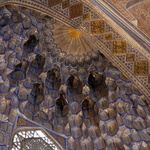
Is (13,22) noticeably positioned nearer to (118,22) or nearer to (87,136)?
(118,22)

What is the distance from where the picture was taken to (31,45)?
716cm

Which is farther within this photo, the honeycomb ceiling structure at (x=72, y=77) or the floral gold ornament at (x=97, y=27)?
the floral gold ornament at (x=97, y=27)

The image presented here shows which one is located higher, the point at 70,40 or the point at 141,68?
the point at 70,40

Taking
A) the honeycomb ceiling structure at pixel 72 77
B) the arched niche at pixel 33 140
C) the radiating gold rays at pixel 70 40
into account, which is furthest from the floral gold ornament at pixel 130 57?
the arched niche at pixel 33 140

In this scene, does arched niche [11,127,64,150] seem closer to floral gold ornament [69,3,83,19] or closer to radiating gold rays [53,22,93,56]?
radiating gold rays [53,22,93,56]

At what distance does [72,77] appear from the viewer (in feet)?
24.9

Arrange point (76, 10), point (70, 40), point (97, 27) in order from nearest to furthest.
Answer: point (76, 10) → point (97, 27) → point (70, 40)

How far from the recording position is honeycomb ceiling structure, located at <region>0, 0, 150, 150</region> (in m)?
6.61

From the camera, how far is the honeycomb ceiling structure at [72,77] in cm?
661

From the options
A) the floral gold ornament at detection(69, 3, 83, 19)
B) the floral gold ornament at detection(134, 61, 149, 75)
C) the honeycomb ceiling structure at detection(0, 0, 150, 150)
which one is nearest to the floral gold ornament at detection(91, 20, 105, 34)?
the honeycomb ceiling structure at detection(0, 0, 150, 150)

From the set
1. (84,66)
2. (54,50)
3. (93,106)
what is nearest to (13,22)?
(54,50)

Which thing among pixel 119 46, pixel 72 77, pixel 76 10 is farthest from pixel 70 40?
pixel 119 46

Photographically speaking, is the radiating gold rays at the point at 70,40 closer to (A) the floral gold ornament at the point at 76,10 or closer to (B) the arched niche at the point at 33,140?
(A) the floral gold ornament at the point at 76,10

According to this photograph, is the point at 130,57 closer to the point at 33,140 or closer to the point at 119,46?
the point at 119,46
